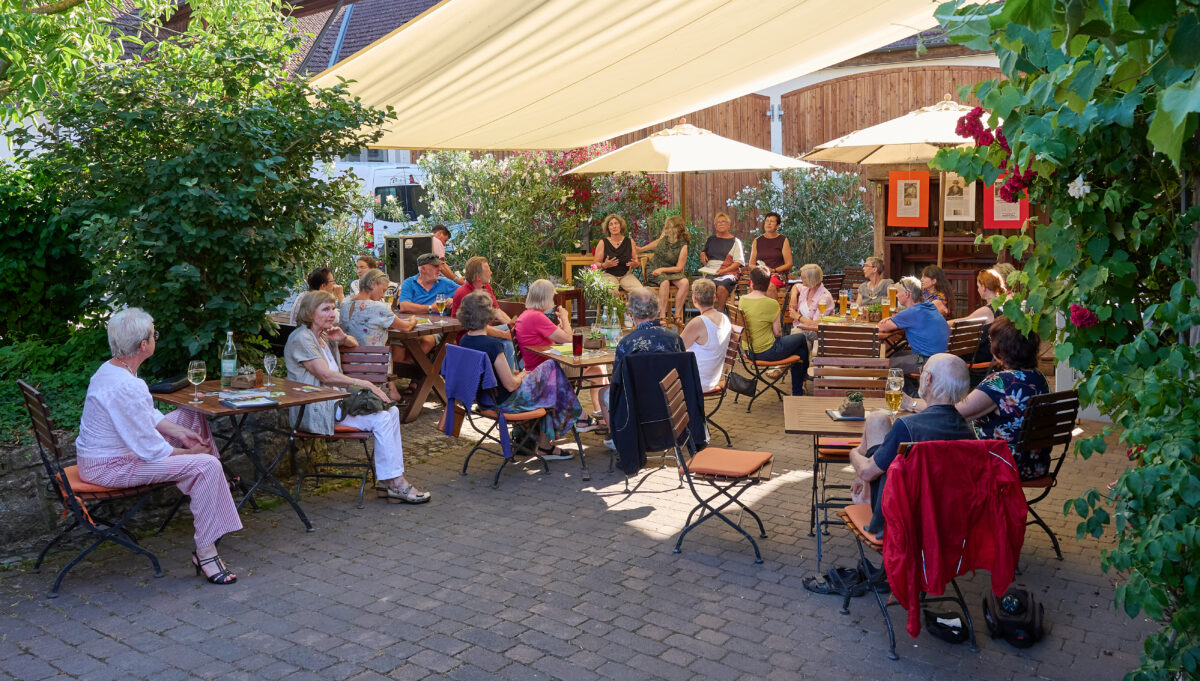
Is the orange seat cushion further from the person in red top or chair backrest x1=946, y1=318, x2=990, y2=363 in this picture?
chair backrest x1=946, y1=318, x2=990, y2=363

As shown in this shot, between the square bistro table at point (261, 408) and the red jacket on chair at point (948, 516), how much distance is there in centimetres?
312

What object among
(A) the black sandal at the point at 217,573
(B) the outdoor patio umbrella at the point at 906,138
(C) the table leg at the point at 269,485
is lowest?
(A) the black sandal at the point at 217,573

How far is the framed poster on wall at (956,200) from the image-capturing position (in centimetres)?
1114

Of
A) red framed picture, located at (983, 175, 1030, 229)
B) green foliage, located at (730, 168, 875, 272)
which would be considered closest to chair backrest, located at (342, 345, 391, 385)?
red framed picture, located at (983, 175, 1030, 229)

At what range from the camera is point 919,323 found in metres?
7.47

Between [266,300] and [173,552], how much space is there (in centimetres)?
167

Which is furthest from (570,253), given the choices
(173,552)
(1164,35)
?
(1164,35)

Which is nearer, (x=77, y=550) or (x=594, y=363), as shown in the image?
(x=77, y=550)

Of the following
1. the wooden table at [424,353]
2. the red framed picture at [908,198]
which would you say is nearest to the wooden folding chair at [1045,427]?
the wooden table at [424,353]

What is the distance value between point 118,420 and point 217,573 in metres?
0.88

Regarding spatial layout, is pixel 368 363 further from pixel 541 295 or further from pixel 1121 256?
pixel 1121 256

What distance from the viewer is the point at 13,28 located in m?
6.19

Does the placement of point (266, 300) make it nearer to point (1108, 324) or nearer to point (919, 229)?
point (1108, 324)

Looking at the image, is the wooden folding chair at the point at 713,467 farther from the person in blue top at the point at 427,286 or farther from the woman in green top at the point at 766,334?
the person in blue top at the point at 427,286
